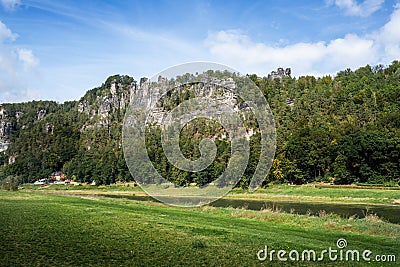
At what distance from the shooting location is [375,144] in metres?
74.2

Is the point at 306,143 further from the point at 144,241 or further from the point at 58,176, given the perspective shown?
the point at 58,176

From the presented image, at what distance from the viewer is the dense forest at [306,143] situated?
7269 centimetres

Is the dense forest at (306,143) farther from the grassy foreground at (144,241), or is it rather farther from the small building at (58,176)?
the grassy foreground at (144,241)

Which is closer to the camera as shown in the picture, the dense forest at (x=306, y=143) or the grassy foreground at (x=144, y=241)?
the grassy foreground at (x=144, y=241)

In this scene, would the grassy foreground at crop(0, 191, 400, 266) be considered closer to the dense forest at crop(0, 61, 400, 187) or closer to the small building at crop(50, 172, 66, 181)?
the dense forest at crop(0, 61, 400, 187)

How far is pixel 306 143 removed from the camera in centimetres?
8619

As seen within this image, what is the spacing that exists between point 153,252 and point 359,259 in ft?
28.2

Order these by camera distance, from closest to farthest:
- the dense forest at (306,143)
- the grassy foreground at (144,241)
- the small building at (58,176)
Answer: the grassy foreground at (144,241), the dense forest at (306,143), the small building at (58,176)

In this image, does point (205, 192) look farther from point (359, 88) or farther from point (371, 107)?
point (359, 88)

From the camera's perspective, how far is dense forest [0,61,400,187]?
7269 cm

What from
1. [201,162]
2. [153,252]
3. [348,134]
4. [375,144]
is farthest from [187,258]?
[348,134]

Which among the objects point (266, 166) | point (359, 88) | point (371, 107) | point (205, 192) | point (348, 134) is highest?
point (359, 88)

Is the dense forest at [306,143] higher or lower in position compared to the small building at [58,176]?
higher

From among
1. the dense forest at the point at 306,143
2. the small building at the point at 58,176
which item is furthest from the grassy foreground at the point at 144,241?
the small building at the point at 58,176
